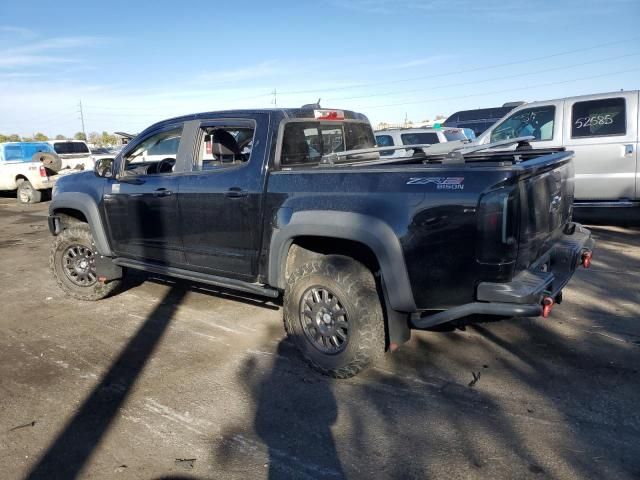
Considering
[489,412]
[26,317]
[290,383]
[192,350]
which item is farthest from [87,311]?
[489,412]

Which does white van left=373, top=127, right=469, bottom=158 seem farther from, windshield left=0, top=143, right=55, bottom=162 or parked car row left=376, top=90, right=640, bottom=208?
windshield left=0, top=143, right=55, bottom=162

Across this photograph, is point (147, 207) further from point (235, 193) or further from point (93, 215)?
point (235, 193)

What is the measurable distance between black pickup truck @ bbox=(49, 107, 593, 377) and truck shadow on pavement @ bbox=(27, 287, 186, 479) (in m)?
0.67

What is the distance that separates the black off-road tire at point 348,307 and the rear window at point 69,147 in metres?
15.3

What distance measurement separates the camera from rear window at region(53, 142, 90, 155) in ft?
54.2

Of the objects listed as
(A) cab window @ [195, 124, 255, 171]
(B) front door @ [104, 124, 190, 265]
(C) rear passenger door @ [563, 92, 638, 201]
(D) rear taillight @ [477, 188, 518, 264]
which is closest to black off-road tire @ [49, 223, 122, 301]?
(B) front door @ [104, 124, 190, 265]

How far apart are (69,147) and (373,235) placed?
16.4 metres

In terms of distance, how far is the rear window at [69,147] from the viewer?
1653 cm

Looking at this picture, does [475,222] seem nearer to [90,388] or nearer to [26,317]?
[90,388]

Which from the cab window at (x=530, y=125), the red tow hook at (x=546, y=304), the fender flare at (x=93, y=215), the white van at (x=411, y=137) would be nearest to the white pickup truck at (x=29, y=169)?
the white van at (x=411, y=137)

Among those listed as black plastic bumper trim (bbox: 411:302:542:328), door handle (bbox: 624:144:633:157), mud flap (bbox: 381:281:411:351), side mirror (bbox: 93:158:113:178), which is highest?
side mirror (bbox: 93:158:113:178)

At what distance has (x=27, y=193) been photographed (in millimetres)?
15438

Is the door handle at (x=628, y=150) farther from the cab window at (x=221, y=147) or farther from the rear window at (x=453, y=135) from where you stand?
the cab window at (x=221, y=147)

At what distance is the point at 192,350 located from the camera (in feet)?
14.3
